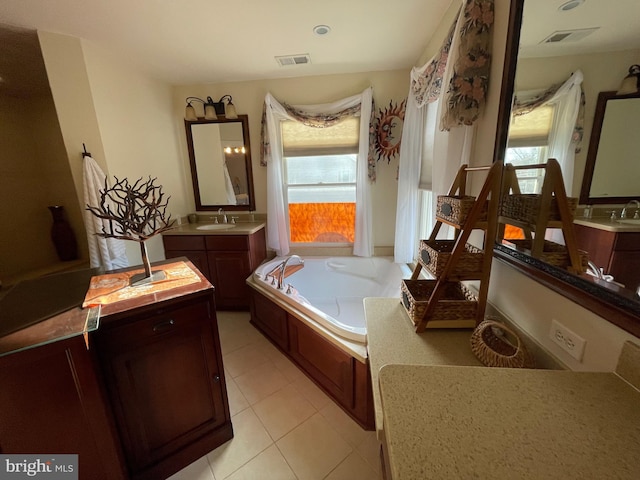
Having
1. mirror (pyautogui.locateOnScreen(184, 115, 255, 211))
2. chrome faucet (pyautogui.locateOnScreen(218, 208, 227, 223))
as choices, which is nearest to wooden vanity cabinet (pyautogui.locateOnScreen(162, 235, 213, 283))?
chrome faucet (pyautogui.locateOnScreen(218, 208, 227, 223))

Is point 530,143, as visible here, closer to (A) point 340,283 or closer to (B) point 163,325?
(B) point 163,325

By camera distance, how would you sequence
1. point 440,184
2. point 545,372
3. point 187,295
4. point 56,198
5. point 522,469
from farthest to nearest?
point 56,198
point 440,184
point 187,295
point 545,372
point 522,469

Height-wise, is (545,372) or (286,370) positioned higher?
(545,372)

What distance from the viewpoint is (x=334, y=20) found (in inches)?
66.5

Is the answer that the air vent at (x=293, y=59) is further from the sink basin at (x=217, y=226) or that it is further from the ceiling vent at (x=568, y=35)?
the ceiling vent at (x=568, y=35)

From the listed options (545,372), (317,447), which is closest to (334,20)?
(545,372)

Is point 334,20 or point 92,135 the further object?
point 92,135

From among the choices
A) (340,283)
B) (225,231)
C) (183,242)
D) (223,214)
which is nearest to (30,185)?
(183,242)

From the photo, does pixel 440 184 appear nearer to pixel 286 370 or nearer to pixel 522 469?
pixel 522 469

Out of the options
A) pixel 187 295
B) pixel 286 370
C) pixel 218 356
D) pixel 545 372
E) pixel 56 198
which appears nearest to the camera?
pixel 545 372

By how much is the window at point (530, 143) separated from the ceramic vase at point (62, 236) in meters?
4.13

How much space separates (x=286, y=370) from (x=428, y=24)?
2.75 meters

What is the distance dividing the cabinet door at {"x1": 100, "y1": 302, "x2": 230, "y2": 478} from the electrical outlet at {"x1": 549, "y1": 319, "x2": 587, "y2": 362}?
1.34 meters

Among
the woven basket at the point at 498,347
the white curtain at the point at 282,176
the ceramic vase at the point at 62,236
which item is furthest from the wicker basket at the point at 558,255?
the ceramic vase at the point at 62,236
